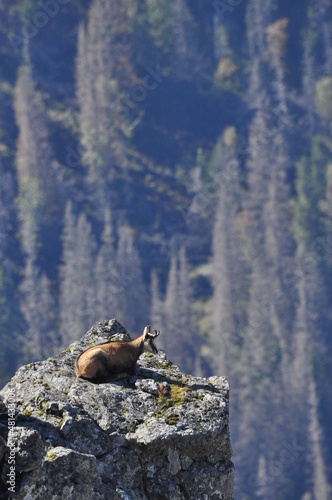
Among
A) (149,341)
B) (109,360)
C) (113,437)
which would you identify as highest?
(149,341)

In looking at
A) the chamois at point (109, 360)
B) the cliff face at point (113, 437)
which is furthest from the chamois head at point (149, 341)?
the cliff face at point (113, 437)

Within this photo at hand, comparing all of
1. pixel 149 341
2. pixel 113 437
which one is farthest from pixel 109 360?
pixel 113 437

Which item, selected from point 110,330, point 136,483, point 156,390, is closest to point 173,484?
point 136,483

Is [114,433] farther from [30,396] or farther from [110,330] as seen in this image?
[110,330]

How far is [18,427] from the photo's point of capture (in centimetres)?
1788

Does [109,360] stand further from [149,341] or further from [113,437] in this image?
[113,437]

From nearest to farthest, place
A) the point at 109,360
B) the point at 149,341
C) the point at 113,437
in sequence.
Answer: the point at 113,437 < the point at 109,360 < the point at 149,341

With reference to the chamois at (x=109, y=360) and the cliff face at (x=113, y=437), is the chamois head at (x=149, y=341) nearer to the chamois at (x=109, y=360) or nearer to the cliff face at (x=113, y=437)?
the chamois at (x=109, y=360)

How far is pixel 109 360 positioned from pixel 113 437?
2502 millimetres

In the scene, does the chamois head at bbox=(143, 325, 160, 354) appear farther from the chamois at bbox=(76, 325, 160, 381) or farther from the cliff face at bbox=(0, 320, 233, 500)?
the cliff face at bbox=(0, 320, 233, 500)

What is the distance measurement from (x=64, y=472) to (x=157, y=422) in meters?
2.68

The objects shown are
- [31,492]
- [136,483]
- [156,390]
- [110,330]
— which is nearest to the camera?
[31,492]

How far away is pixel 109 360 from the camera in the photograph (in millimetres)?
21375

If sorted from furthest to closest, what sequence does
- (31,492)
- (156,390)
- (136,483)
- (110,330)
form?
1. (110,330)
2. (156,390)
3. (136,483)
4. (31,492)
